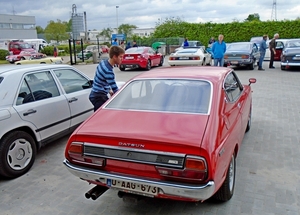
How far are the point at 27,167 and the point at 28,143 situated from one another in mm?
373

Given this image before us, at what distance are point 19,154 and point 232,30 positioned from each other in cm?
3195

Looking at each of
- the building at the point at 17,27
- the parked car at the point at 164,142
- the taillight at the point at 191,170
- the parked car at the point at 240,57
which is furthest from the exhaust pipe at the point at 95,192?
the building at the point at 17,27

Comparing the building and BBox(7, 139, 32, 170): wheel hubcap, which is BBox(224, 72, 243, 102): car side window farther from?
the building

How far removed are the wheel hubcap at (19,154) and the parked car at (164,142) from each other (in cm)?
141

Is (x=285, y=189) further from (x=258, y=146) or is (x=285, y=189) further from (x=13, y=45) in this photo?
(x=13, y=45)

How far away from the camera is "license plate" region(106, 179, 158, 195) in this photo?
2.59 meters

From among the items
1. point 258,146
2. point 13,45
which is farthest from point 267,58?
point 13,45

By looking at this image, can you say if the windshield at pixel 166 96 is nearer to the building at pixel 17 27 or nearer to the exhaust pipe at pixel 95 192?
the exhaust pipe at pixel 95 192

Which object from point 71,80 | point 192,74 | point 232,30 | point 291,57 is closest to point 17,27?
point 232,30

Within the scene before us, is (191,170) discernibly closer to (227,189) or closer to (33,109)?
(227,189)

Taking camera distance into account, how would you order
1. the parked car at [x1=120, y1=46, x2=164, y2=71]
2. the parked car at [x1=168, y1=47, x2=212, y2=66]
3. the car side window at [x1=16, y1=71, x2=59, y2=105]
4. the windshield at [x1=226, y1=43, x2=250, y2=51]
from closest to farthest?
the car side window at [x1=16, y1=71, x2=59, y2=105]
the parked car at [x1=168, y1=47, x2=212, y2=66]
the windshield at [x1=226, y1=43, x2=250, y2=51]
the parked car at [x1=120, y1=46, x2=164, y2=71]

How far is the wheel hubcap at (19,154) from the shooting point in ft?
12.9

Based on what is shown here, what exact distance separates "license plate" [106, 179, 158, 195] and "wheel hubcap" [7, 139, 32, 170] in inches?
76.7

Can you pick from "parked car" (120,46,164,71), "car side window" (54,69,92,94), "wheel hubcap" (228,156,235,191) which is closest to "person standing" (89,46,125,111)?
"car side window" (54,69,92,94)
